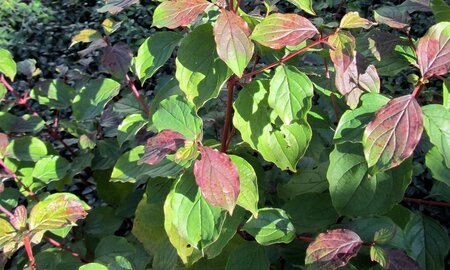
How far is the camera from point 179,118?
1.23 metres

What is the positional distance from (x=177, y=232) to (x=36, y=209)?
34 cm

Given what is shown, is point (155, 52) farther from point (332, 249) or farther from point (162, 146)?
point (332, 249)

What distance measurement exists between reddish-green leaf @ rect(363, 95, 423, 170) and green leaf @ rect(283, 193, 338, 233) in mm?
335

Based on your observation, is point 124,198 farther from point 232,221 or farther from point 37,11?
point 37,11

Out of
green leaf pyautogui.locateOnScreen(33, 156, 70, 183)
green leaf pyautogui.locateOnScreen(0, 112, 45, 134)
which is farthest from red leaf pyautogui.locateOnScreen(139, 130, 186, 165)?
green leaf pyautogui.locateOnScreen(0, 112, 45, 134)

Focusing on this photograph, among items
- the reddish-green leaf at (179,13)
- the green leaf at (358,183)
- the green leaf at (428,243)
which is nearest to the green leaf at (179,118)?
the reddish-green leaf at (179,13)

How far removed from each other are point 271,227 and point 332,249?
0.61ft

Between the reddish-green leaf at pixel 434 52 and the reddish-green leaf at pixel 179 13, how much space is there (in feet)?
1.51

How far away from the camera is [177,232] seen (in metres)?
1.23

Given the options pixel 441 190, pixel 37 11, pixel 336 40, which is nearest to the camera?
pixel 336 40

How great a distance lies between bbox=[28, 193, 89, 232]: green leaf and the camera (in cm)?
122

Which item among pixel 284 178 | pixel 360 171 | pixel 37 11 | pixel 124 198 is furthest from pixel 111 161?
pixel 37 11

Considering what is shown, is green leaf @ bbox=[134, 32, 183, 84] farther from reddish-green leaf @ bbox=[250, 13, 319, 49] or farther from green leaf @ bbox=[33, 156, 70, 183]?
green leaf @ bbox=[33, 156, 70, 183]

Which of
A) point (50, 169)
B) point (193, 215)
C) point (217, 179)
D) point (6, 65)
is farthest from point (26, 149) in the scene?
point (217, 179)
